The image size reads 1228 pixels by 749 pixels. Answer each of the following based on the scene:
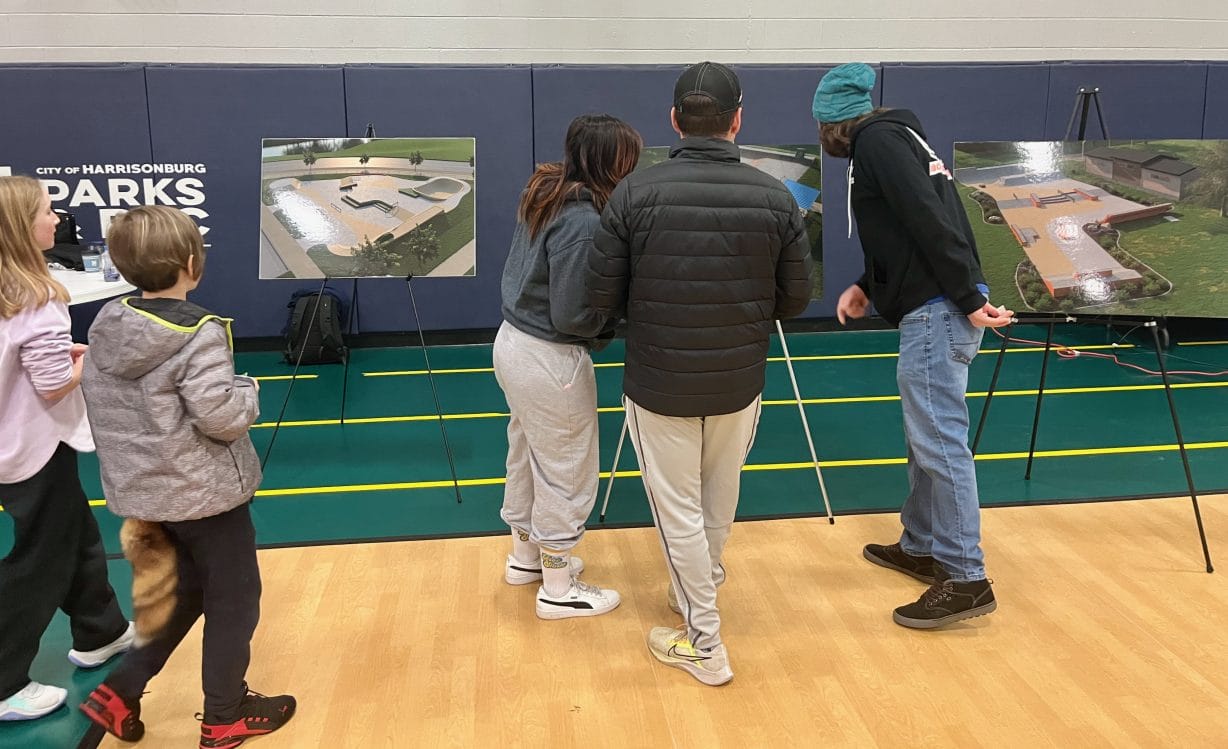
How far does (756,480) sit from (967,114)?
4357mm

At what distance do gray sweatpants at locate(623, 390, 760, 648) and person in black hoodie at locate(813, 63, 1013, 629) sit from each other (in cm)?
65

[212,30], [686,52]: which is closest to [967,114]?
[686,52]

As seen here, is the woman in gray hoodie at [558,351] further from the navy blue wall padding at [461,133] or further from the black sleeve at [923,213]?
the navy blue wall padding at [461,133]

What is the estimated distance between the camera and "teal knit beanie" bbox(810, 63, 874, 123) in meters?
2.83

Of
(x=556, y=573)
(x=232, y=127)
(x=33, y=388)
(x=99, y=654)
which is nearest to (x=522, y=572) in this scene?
(x=556, y=573)

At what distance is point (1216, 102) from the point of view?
709 cm

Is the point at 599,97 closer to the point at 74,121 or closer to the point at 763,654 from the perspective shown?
the point at 74,121

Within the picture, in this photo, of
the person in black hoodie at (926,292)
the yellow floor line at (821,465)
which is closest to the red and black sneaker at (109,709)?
the yellow floor line at (821,465)

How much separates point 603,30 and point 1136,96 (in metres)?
4.33

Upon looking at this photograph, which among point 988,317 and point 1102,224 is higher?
point 1102,224

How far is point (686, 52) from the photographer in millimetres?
7406

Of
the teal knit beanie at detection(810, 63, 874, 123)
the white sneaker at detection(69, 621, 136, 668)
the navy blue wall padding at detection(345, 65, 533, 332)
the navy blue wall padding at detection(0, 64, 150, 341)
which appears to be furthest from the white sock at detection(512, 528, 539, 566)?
the navy blue wall padding at detection(0, 64, 150, 341)

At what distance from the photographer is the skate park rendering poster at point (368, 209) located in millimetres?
4504

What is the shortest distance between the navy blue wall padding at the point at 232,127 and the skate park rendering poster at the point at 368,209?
6.70ft
